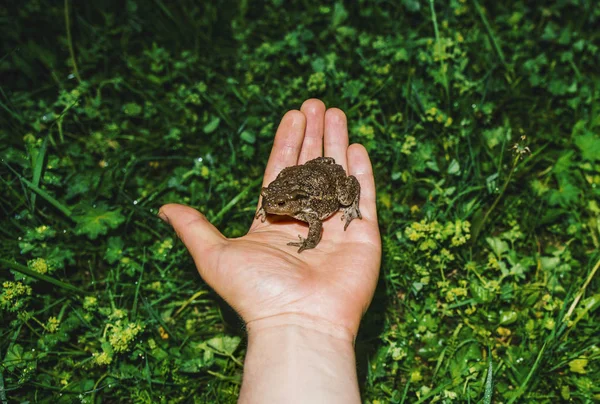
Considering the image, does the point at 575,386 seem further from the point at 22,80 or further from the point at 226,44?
the point at 22,80

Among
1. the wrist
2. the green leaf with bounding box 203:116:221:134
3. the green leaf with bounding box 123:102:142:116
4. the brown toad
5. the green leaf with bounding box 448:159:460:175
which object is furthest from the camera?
the green leaf with bounding box 123:102:142:116

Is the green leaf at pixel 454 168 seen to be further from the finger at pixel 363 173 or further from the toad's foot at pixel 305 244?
the toad's foot at pixel 305 244

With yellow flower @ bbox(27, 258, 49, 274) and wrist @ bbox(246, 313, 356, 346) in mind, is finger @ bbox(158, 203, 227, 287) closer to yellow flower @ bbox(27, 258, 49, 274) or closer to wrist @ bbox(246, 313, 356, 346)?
wrist @ bbox(246, 313, 356, 346)

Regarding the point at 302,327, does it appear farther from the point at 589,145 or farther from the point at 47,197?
the point at 589,145

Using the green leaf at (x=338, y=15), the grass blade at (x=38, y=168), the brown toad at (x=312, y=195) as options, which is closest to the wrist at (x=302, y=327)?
the brown toad at (x=312, y=195)

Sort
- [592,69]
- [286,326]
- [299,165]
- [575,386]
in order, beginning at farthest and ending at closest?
1. [592,69]
2. [299,165]
3. [575,386]
4. [286,326]

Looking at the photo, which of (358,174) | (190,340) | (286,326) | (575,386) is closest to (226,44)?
(358,174)

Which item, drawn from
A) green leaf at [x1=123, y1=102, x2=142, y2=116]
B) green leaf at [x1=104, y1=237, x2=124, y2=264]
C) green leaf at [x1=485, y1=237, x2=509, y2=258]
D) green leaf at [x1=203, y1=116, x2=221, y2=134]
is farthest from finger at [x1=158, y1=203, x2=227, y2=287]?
green leaf at [x1=485, y1=237, x2=509, y2=258]
